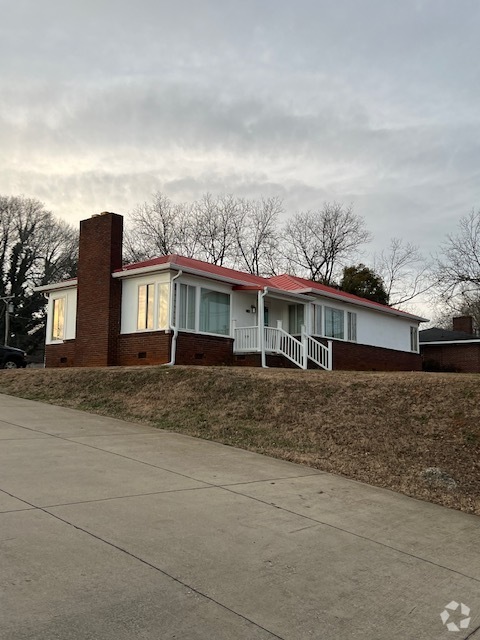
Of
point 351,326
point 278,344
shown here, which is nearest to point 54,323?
point 278,344

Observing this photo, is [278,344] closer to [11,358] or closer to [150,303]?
[150,303]

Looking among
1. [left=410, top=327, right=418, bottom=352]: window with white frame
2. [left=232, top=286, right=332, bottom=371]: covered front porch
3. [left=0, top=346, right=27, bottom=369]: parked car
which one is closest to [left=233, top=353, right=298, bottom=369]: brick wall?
[left=232, top=286, right=332, bottom=371]: covered front porch

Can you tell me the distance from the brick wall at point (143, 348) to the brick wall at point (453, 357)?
19.5 metres

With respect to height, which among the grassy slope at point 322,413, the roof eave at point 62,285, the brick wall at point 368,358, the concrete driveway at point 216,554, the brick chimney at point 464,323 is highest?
the brick chimney at point 464,323

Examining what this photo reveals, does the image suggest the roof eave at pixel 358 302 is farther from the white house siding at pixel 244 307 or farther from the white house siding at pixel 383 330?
the white house siding at pixel 244 307

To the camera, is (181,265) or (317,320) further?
(317,320)

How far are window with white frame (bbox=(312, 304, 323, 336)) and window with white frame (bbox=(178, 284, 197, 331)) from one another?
602 cm

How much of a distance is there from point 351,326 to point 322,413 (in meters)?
14.3

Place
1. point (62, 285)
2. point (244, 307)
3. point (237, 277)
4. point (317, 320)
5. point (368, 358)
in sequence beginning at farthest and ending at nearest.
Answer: point (368, 358) → point (317, 320) → point (237, 277) → point (62, 285) → point (244, 307)

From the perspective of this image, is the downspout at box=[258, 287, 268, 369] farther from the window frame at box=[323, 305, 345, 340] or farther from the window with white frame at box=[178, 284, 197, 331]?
the window frame at box=[323, 305, 345, 340]

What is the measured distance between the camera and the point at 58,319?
2159 centimetres

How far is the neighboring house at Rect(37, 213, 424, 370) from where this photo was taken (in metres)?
17.9

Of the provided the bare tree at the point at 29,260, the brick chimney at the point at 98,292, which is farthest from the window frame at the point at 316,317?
the bare tree at the point at 29,260

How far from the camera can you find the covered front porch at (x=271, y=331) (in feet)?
62.9
